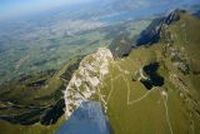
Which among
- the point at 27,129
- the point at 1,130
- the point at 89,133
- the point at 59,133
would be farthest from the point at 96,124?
the point at 1,130

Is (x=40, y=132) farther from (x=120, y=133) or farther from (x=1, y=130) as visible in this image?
(x=120, y=133)

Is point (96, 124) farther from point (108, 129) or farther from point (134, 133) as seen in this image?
point (134, 133)

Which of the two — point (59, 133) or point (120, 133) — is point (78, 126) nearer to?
point (59, 133)

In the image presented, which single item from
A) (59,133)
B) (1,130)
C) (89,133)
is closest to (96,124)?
(89,133)

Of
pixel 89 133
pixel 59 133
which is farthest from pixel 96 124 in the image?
pixel 59 133

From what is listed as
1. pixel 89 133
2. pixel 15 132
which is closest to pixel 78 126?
pixel 89 133

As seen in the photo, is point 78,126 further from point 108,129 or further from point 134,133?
point 134,133
